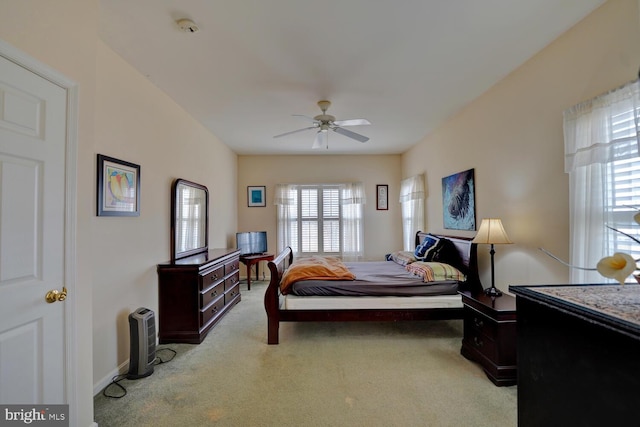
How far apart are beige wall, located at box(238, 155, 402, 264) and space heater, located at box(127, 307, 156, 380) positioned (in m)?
3.79

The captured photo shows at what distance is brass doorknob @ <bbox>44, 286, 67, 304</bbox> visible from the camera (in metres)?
1.44

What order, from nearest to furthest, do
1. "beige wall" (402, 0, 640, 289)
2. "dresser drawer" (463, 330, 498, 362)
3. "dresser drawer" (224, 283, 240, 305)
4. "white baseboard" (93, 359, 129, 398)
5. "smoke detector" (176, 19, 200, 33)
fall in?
1. "beige wall" (402, 0, 640, 289)
2. "smoke detector" (176, 19, 200, 33)
3. "white baseboard" (93, 359, 129, 398)
4. "dresser drawer" (463, 330, 498, 362)
5. "dresser drawer" (224, 283, 240, 305)

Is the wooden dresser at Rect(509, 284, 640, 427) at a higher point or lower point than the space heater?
higher

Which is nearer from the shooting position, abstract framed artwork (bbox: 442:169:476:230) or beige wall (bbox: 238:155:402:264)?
abstract framed artwork (bbox: 442:169:476:230)

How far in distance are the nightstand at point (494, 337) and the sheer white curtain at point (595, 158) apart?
1.88ft

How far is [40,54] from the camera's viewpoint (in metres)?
1.40

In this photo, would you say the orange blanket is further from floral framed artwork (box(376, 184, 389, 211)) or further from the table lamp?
floral framed artwork (box(376, 184, 389, 211))

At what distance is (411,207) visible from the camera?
5.49 m

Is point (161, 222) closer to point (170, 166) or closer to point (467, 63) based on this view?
point (170, 166)

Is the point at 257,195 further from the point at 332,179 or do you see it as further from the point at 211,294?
the point at 211,294

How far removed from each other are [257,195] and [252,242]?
1.12 meters

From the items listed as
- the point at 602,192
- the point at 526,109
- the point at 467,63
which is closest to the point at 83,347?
the point at 602,192

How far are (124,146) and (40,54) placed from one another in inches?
48.1

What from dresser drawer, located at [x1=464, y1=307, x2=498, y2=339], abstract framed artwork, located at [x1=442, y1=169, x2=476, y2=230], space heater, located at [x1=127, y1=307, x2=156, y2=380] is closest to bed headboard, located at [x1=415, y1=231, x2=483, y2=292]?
abstract framed artwork, located at [x1=442, y1=169, x2=476, y2=230]
